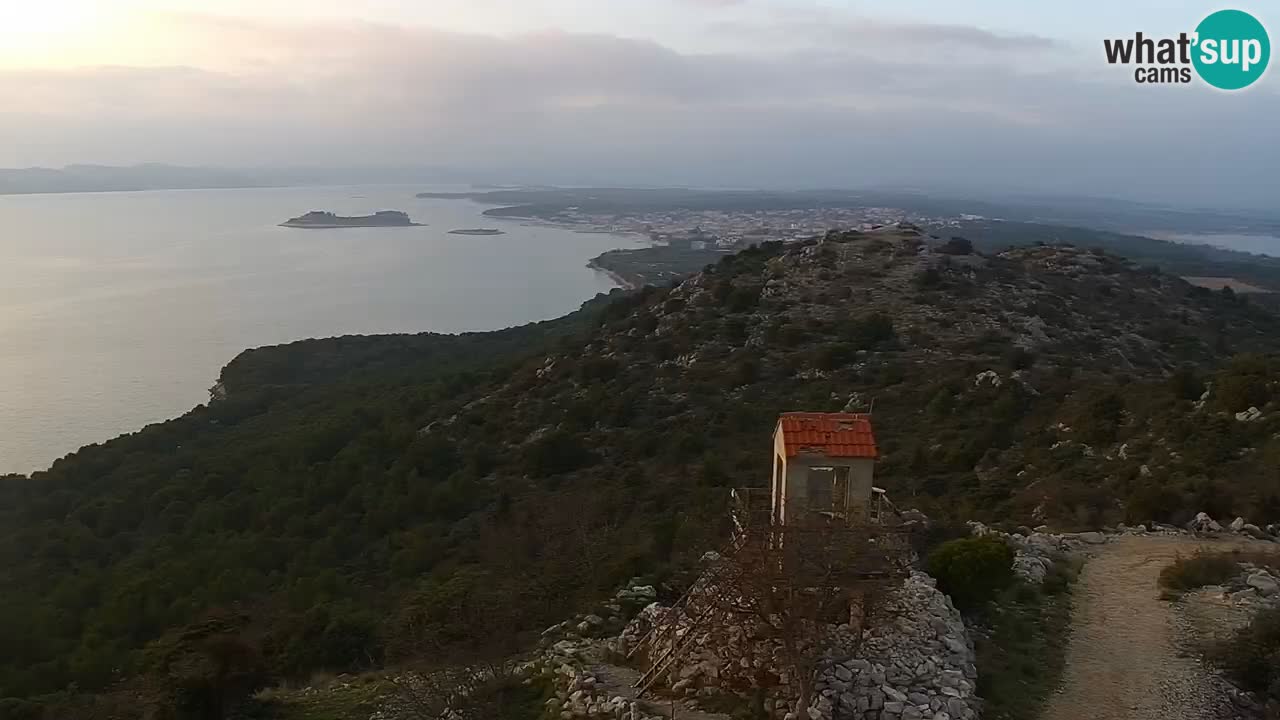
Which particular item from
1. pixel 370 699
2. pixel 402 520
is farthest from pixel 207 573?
pixel 370 699

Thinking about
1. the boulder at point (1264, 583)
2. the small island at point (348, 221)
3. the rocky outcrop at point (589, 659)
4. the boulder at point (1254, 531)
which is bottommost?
the rocky outcrop at point (589, 659)

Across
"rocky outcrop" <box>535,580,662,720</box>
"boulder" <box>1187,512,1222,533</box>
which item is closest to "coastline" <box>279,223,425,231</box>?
"rocky outcrop" <box>535,580,662,720</box>

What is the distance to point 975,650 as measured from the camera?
903 centimetres

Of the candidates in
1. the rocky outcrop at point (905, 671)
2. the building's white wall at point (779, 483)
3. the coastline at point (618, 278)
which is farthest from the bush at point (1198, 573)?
the coastline at point (618, 278)

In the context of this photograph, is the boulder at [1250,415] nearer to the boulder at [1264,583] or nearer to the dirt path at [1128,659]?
the dirt path at [1128,659]

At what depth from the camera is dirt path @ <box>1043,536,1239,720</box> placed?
8.29 metres

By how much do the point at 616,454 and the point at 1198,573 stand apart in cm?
1641

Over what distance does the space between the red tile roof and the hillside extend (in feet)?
13.8

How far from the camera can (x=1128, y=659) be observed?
9227 millimetres

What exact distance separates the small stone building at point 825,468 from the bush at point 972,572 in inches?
69.8

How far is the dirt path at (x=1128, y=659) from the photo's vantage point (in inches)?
326

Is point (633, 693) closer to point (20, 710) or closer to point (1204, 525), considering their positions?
point (20, 710)

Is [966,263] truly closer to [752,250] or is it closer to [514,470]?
[752,250]

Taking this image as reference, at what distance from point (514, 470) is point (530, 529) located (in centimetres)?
688
